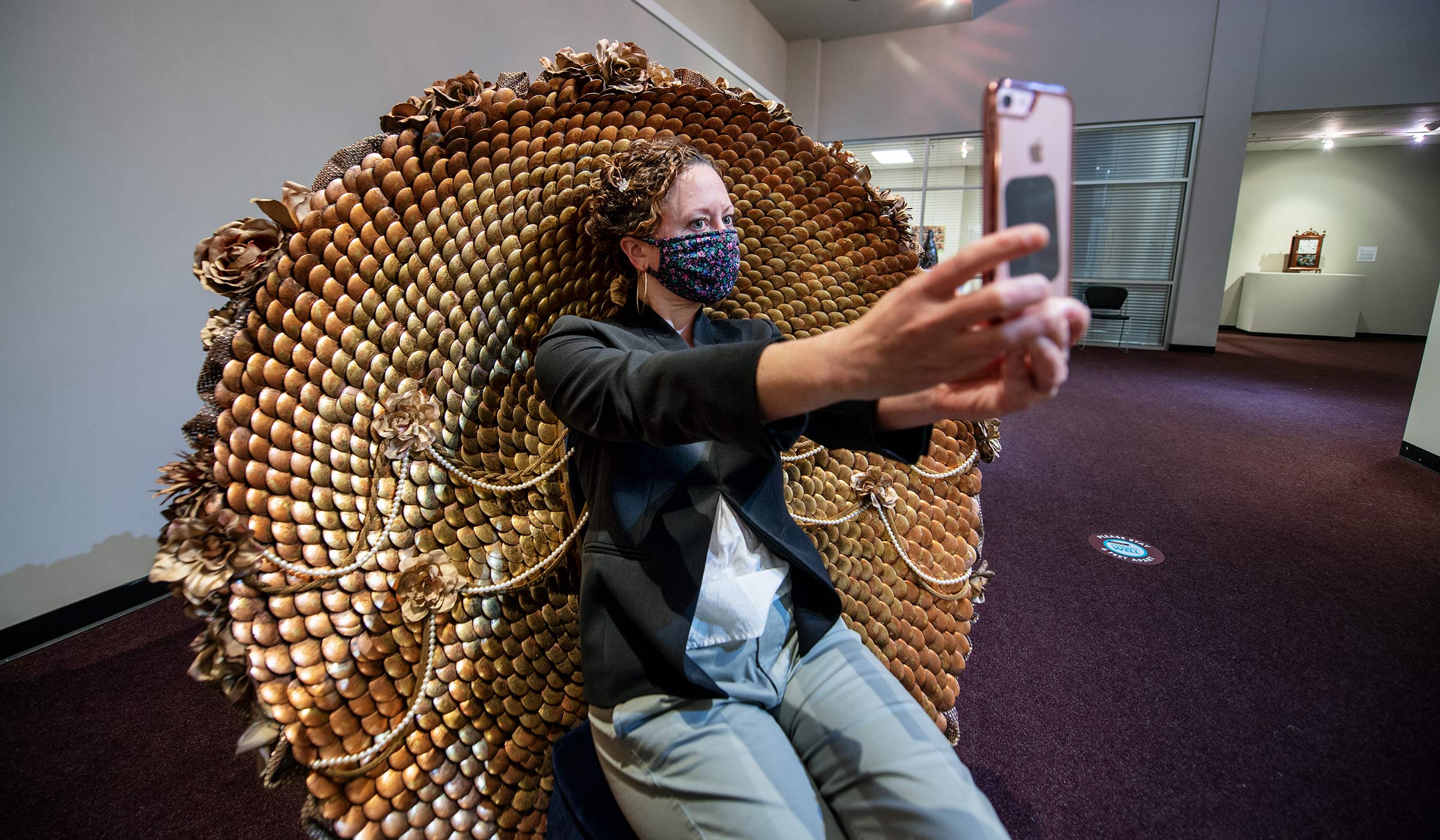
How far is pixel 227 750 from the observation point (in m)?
1.39

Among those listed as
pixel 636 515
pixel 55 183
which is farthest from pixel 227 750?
pixel 55 183

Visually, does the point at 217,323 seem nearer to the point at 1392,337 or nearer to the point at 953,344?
the point at 953,344

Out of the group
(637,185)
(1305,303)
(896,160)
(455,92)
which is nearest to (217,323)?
(455,92)

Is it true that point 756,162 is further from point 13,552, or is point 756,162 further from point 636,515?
point 13,552

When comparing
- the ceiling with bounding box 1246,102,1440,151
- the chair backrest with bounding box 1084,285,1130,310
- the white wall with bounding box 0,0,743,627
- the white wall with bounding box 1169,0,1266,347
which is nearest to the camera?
the white wall with bounding box 0,0,743,627

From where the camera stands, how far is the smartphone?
0.50 m

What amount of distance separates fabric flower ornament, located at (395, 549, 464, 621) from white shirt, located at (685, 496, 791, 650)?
1.21 ft

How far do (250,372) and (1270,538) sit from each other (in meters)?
3.02

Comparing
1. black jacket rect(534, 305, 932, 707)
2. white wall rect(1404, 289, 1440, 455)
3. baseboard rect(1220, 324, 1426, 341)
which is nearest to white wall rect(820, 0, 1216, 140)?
baseboard rect(1220, 324, 1426, 341)

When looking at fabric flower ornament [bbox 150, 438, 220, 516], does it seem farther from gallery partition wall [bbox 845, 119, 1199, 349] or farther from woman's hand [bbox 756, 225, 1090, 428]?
gallery partition wall [bbox 845, 119, 1199, 349]

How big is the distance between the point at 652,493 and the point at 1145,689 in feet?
4.74

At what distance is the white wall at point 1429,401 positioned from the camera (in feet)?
9.02

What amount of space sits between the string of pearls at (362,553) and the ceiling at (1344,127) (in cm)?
813

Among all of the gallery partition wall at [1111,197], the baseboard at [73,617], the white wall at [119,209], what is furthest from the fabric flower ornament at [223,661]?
the gallery partition wall at [1111,197]
